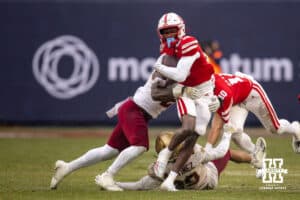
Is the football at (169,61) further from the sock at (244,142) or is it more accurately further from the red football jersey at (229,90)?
the sock at (244,142)

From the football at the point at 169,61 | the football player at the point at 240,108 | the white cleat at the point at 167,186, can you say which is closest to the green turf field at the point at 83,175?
the white cleat at the point at 167,186

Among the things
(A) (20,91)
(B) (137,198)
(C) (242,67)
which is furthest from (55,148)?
(B) (137,198)

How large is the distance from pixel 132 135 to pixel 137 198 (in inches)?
35.1

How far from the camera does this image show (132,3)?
64.0 ft

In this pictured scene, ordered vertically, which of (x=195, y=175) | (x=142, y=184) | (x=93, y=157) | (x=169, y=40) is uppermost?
(x=169, y=40)

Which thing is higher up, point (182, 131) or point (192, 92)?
point (192, 92)

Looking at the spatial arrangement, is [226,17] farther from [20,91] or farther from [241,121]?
[241,121]

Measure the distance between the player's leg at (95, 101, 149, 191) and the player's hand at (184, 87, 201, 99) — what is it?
0.57 meters

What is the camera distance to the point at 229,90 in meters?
12.4

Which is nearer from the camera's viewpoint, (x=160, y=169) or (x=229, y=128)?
(x=160, y=169)

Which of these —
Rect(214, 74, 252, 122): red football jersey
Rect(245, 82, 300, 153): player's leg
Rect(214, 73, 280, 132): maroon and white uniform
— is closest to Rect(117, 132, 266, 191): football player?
Rect(214, 74, 252, 122): red football jersey

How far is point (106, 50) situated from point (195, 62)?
331 inches

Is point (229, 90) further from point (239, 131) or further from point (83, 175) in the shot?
point (83, 175)

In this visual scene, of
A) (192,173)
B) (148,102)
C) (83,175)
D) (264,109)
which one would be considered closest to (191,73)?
(148,102)
